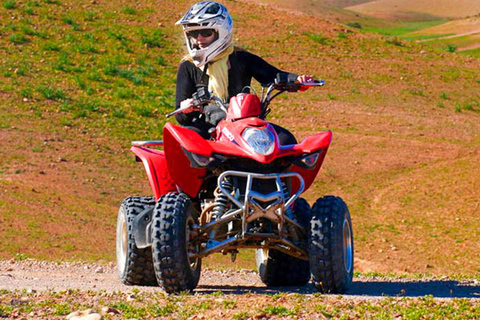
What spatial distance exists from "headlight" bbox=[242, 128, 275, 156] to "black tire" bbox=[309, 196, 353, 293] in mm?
663

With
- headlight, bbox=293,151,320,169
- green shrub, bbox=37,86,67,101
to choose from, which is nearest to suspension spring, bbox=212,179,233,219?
headlight, bbox=293,151,320,169

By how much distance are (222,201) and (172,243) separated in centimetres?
59

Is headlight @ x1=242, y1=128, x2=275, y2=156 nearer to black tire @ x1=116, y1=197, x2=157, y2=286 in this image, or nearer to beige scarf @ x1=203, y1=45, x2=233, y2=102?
beige scarf @ x1=203, y1=45, x2=233, y2=102

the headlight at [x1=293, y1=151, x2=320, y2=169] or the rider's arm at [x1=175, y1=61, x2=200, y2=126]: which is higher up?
the rider's arm at [x1=175, y1=61, x2=200, y2=126]

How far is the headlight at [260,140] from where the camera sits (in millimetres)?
8492

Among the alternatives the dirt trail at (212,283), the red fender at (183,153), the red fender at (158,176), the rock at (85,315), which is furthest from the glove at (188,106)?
the rock at (85,315)

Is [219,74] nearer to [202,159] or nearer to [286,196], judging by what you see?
[202,159]

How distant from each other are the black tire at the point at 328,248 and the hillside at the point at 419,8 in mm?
129691

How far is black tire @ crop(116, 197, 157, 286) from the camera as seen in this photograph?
9781 millimetres

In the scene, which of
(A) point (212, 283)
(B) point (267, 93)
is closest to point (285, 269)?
(A) point (212, 283)

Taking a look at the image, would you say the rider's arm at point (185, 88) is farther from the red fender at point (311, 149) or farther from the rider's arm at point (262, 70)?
the red fender at point (311, 149)

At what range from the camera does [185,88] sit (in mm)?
9758

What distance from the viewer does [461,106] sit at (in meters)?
29.0

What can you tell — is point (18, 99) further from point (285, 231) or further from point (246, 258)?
point (285, 231)
